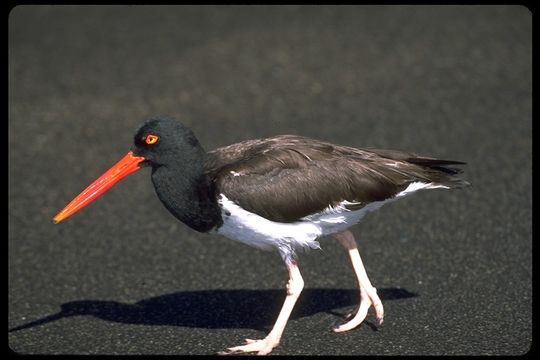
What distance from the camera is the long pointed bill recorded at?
252 inches

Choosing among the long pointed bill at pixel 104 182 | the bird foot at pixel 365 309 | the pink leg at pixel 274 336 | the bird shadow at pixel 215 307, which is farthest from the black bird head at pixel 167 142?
the bird foot at pixel 365 309

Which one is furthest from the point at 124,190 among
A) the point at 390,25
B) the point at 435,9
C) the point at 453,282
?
the point at 435,9

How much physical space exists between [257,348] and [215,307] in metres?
0.91

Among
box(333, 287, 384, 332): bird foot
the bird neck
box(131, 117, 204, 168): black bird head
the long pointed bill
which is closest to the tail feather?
box(333, 287, 384, 332): bird foot

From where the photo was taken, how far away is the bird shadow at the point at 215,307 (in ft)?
21.8

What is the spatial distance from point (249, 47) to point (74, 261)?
520 centimetres

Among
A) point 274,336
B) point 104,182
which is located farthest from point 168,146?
point 274,336

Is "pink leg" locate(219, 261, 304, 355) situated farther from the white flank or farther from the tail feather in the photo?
Result: the tail feather

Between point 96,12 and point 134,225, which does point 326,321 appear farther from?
point 96,12

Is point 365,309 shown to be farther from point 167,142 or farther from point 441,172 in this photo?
point 167,142

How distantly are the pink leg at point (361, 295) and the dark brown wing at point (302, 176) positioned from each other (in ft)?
1.59

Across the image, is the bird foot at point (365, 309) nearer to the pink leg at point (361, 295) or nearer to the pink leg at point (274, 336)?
the pink leg at point (361, 295)

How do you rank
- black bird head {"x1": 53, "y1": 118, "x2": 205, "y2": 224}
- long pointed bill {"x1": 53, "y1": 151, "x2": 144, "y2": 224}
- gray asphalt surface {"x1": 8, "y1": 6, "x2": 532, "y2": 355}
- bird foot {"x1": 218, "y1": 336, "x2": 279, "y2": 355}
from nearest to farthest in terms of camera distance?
bird foot {"x1": 218, "y1": 336, "x2": 279, "y2": 355} → black bird head {"x1": 53, "y1": 118, "x2": 205, "y2": 224} → long pointed bill {"x1": 53, "y1": 151, "x2": 144, "y2": 224} → gray asphalt surface {"x1": 8, "y1": 6, "x2": 532, "y2": 355}

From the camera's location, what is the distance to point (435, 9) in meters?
12.8
